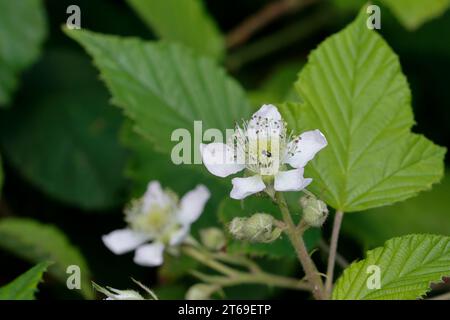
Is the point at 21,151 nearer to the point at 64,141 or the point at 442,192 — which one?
the point at 64,141

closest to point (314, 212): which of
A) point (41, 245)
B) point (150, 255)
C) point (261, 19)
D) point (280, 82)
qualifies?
point (150, 255)

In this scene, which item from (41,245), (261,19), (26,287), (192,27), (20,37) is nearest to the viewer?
(26,287)

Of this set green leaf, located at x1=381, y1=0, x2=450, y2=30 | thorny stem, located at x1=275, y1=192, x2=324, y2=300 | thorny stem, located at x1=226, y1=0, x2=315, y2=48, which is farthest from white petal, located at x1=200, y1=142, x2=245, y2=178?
thorny stem, located at x1=226, y1=0, x2=315, y2=48

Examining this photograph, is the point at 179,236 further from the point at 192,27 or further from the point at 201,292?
the point at 192,27

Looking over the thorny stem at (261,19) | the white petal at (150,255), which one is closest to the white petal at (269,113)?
the white petal at (150,255)

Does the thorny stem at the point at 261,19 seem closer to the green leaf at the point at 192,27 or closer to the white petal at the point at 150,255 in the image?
the green leaf at the point at 192,27

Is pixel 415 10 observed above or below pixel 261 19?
below
